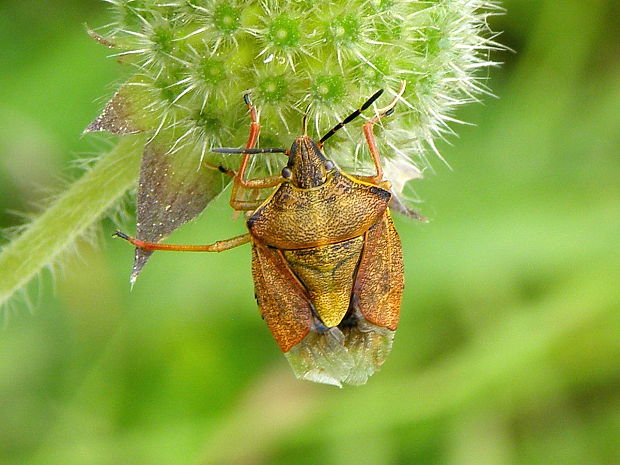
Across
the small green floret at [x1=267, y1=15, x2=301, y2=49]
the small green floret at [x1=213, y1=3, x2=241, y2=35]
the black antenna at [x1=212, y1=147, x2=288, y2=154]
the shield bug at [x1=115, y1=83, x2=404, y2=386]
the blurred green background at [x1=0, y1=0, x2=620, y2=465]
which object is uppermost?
the small green floret at [x1=213, y1=3, x2=241, y2=35]

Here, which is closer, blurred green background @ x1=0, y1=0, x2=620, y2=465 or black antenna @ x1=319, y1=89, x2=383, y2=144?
black antenna @ x1=319, y1=89, x2=383, y2=144

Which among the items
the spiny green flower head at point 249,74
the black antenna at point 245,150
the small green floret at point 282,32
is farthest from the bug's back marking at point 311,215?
the small green floret at point 282,32

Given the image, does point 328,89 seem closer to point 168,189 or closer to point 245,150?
point 245,150

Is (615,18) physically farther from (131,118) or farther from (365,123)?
(131,118)

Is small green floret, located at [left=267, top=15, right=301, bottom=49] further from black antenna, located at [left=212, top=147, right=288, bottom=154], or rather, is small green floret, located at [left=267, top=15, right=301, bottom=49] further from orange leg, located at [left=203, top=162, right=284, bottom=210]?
orange leg, located at [left=203, top=162, right=284, bottom=210]

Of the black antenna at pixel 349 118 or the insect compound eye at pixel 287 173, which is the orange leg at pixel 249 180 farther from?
the black antenna at pixel 349 118

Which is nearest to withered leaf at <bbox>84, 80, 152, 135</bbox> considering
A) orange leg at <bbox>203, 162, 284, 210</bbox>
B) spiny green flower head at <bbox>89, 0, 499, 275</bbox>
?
spiny green flower head at <bbox>89, 0, 499, 275</bbox>

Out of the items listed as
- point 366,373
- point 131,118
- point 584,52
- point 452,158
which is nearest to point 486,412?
point 452,158
